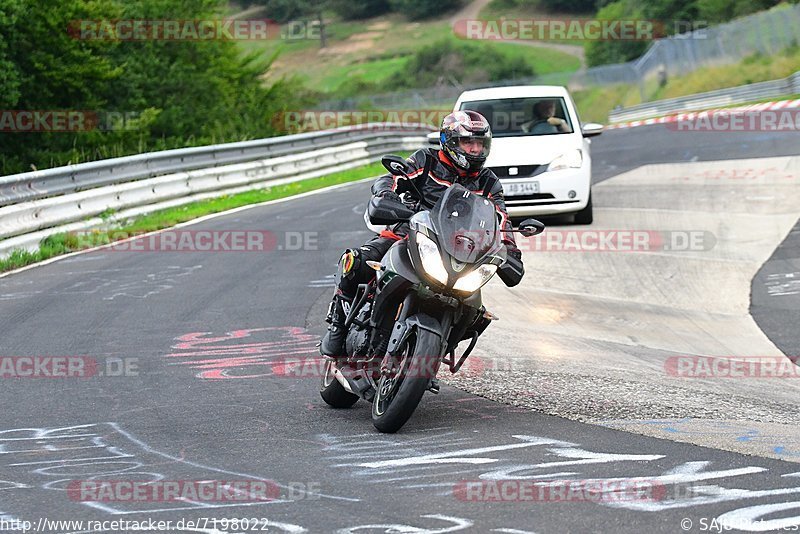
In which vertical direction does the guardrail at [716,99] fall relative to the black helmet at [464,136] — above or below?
below

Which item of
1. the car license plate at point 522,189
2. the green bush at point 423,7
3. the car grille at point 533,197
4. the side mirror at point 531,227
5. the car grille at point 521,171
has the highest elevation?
the green bush at point 423,7

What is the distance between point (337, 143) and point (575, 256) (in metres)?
13.8

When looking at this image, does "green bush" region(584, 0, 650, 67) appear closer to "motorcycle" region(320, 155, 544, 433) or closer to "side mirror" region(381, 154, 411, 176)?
"side mirror" region(381, 154, 411, 176)

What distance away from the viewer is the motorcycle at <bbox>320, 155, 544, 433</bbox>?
6496 mm

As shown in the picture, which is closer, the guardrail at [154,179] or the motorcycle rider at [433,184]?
the motorcycle rider at [433,184]

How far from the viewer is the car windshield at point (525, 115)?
642 inches

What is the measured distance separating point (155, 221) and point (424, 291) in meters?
12.2

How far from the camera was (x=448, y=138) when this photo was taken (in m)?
7.12

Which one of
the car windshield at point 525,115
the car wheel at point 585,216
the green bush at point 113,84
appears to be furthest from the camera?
the green bush at point 113,84

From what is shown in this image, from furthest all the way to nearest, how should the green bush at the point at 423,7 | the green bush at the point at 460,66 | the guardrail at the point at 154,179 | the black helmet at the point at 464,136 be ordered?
1. the green bush at the point at 423,7
2. the green bush at the point at 460,66
3. the guardrail at the point at 154,179
4. the black helmet at the point at 464,136

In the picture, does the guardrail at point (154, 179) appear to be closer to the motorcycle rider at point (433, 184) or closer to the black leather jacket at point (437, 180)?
the motorcycle rider at point (433, 184)

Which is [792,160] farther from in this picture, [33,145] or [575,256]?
[33,145]

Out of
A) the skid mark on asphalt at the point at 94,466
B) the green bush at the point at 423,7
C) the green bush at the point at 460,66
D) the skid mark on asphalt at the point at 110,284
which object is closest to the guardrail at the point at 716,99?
the skid mark on asphalt at the point at 110,284

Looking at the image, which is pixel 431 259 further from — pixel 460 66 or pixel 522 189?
pixel 460 66
